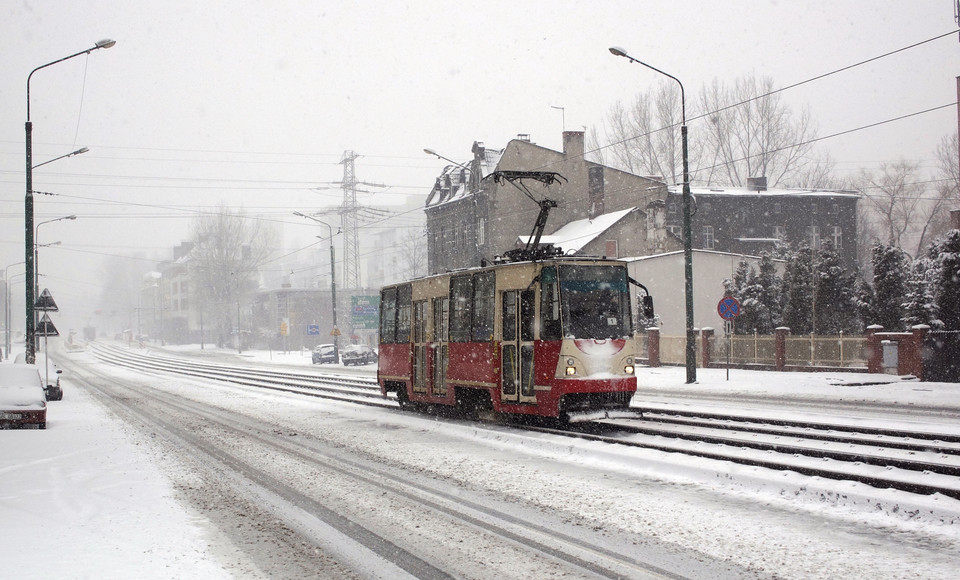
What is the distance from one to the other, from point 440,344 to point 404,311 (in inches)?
98.3

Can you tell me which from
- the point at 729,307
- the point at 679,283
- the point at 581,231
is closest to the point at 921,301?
the point at 729,307

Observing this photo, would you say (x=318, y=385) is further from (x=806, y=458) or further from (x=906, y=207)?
(x=906, y=207)

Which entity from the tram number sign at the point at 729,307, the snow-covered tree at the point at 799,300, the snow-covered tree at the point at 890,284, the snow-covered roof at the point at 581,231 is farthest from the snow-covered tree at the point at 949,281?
Result: the snow-covered roof at the point at 581,231

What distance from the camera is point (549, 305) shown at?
1482cm

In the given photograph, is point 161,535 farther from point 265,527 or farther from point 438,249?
point 438,249

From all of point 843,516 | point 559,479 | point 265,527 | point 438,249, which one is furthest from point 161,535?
point 438,249

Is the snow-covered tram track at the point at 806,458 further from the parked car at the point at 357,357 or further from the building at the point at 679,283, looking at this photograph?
the parked car at the point at 357,357

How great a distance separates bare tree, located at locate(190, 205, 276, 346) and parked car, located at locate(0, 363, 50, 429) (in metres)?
66.5

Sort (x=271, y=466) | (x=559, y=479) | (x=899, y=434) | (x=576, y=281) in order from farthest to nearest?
1. (x=576, y=281)
2. (x=899, y=434)
3. (x=271, y=466)
4. (x=559, y=479)

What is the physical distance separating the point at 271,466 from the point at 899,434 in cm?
962

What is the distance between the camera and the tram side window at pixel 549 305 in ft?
48.2

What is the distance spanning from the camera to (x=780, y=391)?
2341cm

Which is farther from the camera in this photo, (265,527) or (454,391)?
(454,391)

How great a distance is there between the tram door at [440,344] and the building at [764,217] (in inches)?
1706
